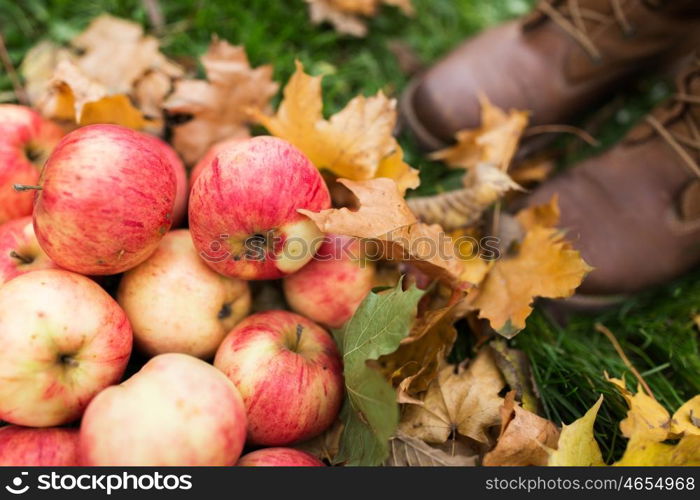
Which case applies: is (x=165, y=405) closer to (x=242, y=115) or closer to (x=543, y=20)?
(x=242, y=115)

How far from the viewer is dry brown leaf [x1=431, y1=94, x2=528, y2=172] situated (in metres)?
1.41

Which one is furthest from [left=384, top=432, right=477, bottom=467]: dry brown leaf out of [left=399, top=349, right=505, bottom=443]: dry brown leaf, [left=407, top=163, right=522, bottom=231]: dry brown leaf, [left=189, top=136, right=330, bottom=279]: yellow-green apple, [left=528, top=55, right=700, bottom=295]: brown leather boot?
[left=528, top=55, right=700, bottom=295]: brown leather boot

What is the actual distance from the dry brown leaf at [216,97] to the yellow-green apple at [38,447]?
0.68 meters

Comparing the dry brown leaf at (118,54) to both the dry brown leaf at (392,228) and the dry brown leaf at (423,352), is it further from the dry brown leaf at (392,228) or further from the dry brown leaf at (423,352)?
the dry brown leaf at (423,352)

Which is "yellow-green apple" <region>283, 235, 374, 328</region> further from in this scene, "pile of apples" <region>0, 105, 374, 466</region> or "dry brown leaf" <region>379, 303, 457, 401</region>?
"dry brown leaf" <region>379, 303, 457, 401</region>

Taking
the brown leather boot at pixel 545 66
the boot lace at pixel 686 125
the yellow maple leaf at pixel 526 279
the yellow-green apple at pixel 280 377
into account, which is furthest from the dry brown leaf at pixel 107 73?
the boot lace at pixel 686 125

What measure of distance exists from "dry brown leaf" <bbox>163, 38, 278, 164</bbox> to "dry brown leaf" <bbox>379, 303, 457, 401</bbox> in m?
0.66

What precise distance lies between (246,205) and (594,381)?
2.52 feet

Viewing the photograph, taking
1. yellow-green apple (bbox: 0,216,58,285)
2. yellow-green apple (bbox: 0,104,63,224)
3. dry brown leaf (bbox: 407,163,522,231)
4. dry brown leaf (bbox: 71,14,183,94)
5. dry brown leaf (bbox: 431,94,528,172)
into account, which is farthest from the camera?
dry brown leaf (bbox: 71,14,183,94)

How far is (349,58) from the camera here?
6.15ft

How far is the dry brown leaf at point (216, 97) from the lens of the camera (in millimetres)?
1420

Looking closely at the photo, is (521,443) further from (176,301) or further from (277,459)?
(176,301)

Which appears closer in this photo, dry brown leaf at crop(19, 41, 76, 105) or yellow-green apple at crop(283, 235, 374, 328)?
yellow-green apple at crop(283, 235, 374, 328)
